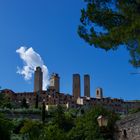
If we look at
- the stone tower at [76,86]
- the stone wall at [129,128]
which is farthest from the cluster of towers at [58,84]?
the stone wall at [129,128]

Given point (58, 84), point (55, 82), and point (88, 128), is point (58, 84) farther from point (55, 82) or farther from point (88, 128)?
point (88, 128)

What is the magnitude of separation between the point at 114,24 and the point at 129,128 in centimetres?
840

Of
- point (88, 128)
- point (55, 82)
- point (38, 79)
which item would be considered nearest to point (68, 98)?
point (55, 82)

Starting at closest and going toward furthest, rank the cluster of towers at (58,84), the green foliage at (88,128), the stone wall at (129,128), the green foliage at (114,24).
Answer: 1. the green foliage at (114,24)
2. the stone wall at (129,128)
3. the green foliage at (88,128)
4. the cluster of towers at (58,84)

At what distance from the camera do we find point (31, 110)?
73125 mm

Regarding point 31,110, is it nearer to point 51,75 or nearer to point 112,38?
point 112,38

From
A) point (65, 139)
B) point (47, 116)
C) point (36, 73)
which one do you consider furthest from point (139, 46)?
point (36, 73)

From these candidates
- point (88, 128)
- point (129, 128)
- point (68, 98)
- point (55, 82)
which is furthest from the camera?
point (55, 82)

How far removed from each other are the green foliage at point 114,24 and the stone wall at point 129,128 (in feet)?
20.9

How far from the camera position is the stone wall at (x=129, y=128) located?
2309cm

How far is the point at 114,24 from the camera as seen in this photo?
16906 mm

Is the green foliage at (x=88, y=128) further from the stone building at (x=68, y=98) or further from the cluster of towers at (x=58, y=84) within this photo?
the cluster of towers at (x=58, y=84)

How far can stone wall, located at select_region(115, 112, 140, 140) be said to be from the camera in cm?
2309

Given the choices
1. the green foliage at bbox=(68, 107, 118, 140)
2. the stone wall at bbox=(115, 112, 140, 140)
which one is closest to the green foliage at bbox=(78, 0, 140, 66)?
the stone wall at bbox=(115, 112, 140, 140)
